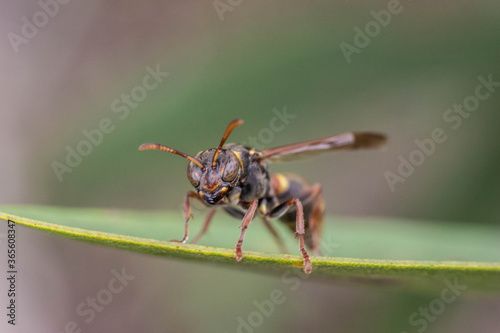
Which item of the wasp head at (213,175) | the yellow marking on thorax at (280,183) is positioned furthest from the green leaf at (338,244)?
the yellow marking on thorax at (280,183)

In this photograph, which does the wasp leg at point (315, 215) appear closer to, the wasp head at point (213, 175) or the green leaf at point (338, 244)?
the green leaf at point (338, 244)

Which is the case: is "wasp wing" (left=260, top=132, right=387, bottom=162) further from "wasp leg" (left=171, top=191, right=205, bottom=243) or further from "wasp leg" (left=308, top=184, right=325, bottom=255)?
"wasp leg" (left=171, top=191, right=205, bottom=243)

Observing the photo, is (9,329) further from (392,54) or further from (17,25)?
(392,54)

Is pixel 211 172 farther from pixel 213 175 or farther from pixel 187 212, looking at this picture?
pixel 187 212

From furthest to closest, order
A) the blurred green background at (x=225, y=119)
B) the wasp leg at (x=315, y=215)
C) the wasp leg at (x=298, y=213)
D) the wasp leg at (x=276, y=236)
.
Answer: the blurred green background at (x=225, y=119), the wasp leg at (x=276, y=236), the wasp leg at (x=315, y=215), the wasp leg at (x=298, y=213)

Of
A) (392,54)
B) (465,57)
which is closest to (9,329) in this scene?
(392,54)

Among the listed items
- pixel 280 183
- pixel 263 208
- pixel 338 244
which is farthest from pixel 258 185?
pixel 338 244

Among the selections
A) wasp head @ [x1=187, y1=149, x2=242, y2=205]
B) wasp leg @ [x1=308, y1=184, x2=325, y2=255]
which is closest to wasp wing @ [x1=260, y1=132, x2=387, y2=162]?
wasp leg @ [x1=308, y1=184, x2=325, y2=255]
